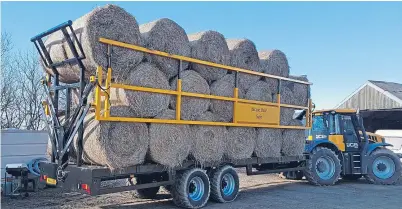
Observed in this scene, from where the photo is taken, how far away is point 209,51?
8.05m

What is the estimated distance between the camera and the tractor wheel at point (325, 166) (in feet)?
36.9

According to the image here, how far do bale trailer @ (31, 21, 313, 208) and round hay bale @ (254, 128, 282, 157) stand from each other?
13 centimetres

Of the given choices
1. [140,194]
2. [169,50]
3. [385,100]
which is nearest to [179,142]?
[169,50]

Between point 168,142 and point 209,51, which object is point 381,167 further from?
point 168,142

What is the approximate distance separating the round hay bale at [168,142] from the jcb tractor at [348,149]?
5.36 m

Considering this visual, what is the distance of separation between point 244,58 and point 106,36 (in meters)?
3.52

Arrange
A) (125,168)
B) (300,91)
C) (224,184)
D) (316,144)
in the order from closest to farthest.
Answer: (125,168) → (224,184) → (300,91) → (316,144)

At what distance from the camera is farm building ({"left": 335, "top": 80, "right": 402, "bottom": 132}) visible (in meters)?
20.7

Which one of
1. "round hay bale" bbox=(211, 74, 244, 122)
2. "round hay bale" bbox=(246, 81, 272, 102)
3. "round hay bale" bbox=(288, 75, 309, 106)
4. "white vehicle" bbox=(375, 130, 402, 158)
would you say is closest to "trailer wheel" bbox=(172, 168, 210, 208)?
"round hay bale" bbox=(211, 74, 244, 122)

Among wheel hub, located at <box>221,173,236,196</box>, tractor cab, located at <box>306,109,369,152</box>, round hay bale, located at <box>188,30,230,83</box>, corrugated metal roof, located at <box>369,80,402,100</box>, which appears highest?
corrugated metal roof, located at <box>369,80,402,100</box>

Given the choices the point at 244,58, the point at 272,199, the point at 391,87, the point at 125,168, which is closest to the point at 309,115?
the point at 272,199

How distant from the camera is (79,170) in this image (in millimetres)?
6355

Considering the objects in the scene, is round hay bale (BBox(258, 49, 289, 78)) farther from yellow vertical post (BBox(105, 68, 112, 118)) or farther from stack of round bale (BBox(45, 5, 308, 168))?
yellow vertical post (BBox(105, 68, 112, 118))

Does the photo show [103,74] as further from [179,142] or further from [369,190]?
[369,190]
